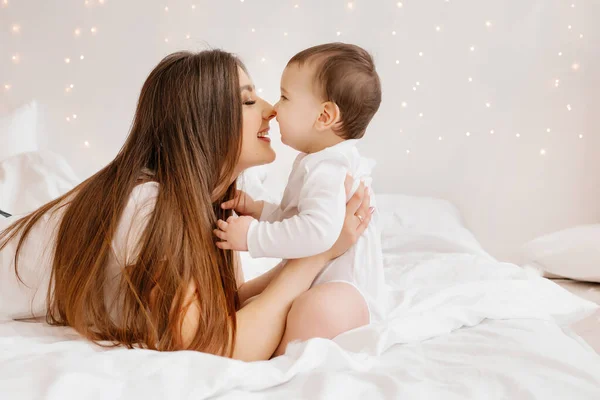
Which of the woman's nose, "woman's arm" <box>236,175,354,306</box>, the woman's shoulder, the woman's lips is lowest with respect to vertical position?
"woman's arm" <box>236,175,354,306</box>

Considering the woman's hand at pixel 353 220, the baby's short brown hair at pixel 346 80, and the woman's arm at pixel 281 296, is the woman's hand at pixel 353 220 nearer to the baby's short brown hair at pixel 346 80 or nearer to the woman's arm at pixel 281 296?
the woman's arm at pixel 281 296

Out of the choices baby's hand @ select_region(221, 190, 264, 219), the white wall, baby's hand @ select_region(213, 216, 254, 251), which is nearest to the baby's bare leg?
baby's hand @ select_region(213, 216, 254, 251)

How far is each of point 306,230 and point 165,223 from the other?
269mm

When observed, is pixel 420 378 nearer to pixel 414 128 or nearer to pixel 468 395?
pixel 468 395

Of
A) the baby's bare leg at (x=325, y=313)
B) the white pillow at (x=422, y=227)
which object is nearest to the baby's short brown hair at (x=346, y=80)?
the baby's bare leg at (x=325, y=313)

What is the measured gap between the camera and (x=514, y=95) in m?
2.91

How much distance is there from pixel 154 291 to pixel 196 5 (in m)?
1.95

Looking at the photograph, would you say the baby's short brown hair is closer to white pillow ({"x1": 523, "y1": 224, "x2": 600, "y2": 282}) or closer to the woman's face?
the woman's face

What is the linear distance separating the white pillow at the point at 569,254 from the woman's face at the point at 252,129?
162cm

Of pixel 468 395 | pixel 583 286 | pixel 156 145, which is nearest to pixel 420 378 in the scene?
pixel 468 395

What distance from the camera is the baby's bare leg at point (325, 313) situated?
119 centimetres

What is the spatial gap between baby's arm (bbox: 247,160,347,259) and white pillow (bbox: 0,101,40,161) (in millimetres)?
1459

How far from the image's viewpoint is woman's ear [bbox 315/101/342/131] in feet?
4.59

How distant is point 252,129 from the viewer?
4.42ft
